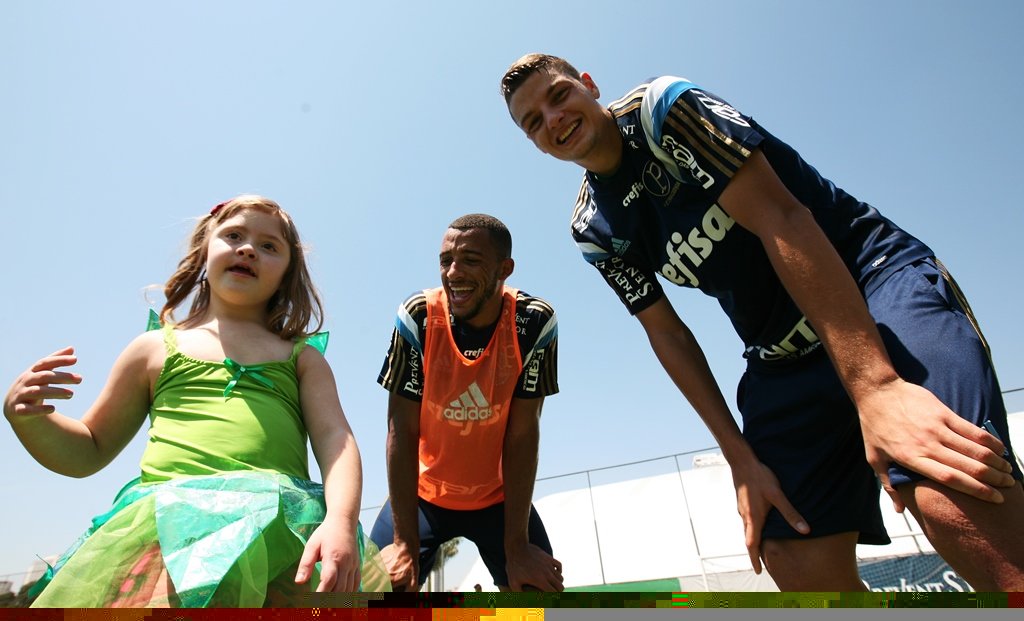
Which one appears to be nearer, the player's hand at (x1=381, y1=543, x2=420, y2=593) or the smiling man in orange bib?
the player's hand at (x1=381, y1=543, x2=420, y2=593)

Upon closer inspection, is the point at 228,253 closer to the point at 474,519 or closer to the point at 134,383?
the point at 134,383

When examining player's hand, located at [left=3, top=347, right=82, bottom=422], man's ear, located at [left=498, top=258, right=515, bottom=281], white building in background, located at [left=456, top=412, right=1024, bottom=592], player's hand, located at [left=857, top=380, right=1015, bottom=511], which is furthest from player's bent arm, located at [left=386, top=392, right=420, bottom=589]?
white building in background, located at [left=456, top=412, right=1024, bottom=592]

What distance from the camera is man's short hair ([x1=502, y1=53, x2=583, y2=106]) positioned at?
2559 millimetres

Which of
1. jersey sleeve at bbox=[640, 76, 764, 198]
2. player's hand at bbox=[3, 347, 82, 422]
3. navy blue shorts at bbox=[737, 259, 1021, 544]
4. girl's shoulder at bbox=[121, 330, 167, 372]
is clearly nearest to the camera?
player's hand at bbox=[3, 347, 82, 422]

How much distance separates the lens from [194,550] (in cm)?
121

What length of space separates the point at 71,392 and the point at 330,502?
0.72 m

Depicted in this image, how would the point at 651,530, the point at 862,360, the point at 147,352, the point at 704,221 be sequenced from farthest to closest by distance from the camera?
1. the point at 651,530
2. the point at 704,221
3. the point at 147,352
4. the point at 862,360

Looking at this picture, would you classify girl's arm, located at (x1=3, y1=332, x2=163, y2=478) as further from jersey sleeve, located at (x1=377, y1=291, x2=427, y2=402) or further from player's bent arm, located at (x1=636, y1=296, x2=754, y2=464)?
player's bent arm, located at (x1=636, y1=296, x2=754, y2=464)

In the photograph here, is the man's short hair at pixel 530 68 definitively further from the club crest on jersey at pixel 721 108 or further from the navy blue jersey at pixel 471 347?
the navy blue jersey at pixel 471 347

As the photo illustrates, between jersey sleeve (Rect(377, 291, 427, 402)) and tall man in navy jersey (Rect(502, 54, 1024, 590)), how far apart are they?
1095 mm

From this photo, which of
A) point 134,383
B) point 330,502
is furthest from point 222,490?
point 134,383

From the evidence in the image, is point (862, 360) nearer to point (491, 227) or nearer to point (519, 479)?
point (519, 479)

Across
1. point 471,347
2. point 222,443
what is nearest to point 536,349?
point 471,347

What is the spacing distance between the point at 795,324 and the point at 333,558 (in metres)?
1.73
